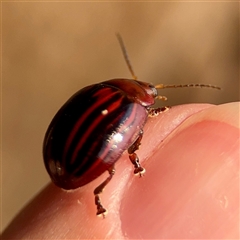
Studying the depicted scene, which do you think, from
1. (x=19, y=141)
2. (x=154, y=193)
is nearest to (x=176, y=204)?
(x=154, y=193)

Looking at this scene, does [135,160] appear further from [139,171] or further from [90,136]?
[90,136]

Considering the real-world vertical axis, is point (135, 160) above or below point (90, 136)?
below

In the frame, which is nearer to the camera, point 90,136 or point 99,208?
point 90,136

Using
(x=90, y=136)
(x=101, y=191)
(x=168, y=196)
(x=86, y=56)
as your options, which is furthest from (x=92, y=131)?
(x=86, y=56)

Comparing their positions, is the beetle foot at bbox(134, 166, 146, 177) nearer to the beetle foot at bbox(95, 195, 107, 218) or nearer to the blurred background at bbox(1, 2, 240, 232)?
the beetle foot at bbox(95, 195, 107, 218)

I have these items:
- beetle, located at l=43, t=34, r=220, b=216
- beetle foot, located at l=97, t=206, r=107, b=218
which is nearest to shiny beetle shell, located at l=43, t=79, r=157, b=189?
beetle, located at l=43, t=34, r=220, b=216

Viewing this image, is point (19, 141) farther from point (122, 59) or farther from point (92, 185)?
point (92, 185)

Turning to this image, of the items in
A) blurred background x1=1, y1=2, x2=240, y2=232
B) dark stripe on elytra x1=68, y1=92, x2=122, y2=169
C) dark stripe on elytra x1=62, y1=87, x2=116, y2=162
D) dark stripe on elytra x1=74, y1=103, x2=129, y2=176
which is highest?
dark stripe on elytra x1=62, y1=87, x2=116, y2=162
